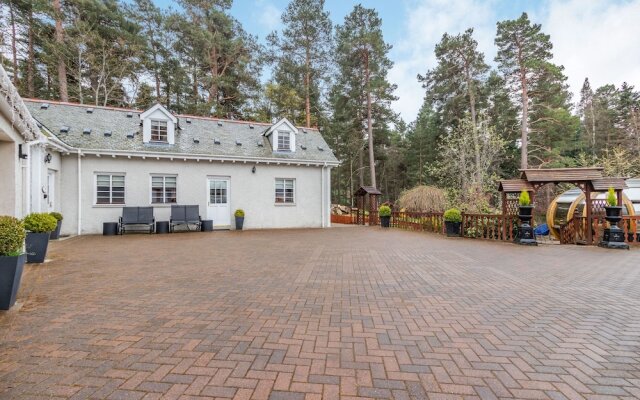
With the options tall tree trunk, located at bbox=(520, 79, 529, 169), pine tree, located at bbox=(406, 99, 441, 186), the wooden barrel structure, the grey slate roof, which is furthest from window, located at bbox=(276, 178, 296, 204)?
pine tree, located at bbox=(406, 99, 441, 186)

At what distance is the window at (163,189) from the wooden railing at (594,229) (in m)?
15.4

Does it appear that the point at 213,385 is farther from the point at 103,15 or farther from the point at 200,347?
the point at 103,15

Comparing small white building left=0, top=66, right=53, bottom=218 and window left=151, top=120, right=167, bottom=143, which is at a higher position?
window left=151, top=120, right=167, bottom=143

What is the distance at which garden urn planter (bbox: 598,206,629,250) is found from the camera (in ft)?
30.0

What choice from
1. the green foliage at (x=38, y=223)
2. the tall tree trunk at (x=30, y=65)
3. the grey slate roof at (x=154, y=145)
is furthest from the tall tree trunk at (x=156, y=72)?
the green foliage at (x=38, y=223)

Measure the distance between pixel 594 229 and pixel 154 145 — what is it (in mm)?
16861

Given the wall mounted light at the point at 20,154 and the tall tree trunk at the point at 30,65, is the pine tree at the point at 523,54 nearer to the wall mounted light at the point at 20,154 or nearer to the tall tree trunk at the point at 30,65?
the wall mounted light at the point at 20,154

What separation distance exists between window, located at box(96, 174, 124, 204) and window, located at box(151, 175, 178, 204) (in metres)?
1.14

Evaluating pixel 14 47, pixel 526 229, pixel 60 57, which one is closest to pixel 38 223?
pixel 526 229

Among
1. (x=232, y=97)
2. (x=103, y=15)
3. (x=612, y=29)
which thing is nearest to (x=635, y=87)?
(x=612, y=29)

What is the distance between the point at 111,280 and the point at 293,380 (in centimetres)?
426

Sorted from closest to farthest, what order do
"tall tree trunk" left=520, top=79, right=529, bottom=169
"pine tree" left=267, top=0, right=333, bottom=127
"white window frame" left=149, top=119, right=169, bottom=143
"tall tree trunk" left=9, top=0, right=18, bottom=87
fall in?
"white window frame" left=149, top=119, right=169, bottom=143 → "tall tree trunk" left=9, top=0, right=18, bottom=87 → "tall tree trunk" left=520, top=79, right=529, bottom=169 → "pine tree" left=267, top=0, right=333, bottom=127

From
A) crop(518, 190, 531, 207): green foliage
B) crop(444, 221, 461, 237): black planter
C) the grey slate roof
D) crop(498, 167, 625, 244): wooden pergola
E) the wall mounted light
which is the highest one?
the grey slate roof

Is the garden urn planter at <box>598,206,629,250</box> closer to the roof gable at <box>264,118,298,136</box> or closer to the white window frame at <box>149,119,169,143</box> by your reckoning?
the roof gable at <box>264,118,298,136</box>
